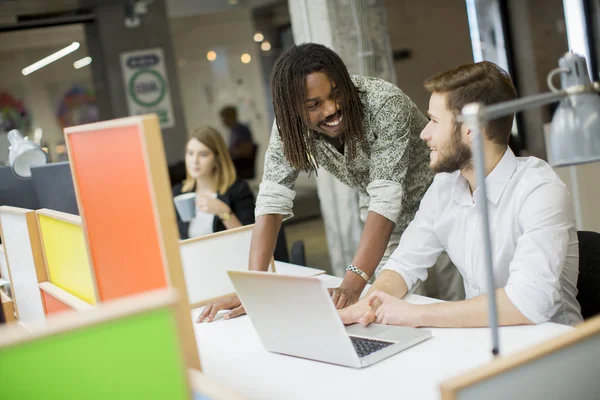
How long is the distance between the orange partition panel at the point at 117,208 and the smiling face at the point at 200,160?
195cm

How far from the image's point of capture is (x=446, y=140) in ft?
5.70

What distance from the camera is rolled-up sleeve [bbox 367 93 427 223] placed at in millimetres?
1968

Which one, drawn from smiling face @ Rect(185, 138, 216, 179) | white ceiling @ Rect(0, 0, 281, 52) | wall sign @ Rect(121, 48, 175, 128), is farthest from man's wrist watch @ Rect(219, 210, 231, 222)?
white ceiling @ Rect(0, 0, 281, 52)

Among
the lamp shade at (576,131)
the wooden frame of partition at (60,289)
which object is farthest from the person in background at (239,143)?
the lamp shade at (576,131)

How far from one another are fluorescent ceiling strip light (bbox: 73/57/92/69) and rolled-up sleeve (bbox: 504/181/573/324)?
15.6 ft

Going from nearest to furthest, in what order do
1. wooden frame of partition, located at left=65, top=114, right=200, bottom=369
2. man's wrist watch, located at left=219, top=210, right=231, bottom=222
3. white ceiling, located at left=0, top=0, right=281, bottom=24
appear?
1. wooden frame of partition, located at left=65, top=114, right=200, bottom=369
2. man's wrist watch, located at left=219, top=210, right=231, bottom=222
3. white ceiling, located at left=0, top=0, right=281, bottom=24

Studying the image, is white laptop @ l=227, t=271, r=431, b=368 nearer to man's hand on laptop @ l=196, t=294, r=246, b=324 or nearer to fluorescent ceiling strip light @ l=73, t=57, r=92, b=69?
man's hand on laptop @ l=196, t=294, r=246, b=324

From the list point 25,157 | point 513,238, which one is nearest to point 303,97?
point 513,238

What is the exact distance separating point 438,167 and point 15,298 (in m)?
1.35

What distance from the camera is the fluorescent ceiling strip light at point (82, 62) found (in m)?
5.66

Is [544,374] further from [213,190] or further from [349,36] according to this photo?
[349,36]

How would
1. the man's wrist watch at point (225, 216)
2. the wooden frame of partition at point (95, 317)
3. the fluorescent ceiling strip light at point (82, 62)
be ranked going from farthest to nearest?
the fluorescent ceiling strip light at point (82, 62) < the man's wrist watch at point (225, 216) < the wooden frame of partition at point (95, 317)

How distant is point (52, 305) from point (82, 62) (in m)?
4.26

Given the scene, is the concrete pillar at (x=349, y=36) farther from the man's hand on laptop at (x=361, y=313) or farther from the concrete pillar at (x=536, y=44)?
the concrete pillar at (x=536, y=44)
